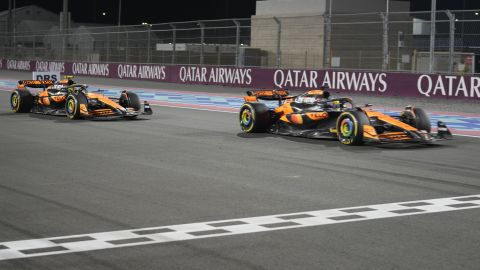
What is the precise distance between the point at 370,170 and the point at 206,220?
152 inches

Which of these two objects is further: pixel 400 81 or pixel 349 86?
pixel 349 86

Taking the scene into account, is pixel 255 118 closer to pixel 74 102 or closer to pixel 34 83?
pixel 74 102

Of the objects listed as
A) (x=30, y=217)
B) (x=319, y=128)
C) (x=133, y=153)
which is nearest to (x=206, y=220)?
(x=30, y=217)

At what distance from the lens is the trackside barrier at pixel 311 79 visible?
852 inches

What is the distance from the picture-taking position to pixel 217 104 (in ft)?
79.7

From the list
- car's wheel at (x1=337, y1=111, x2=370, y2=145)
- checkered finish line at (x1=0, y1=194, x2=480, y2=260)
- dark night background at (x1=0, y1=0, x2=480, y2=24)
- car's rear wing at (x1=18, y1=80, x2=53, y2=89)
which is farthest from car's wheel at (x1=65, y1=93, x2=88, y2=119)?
dark night background at (x1=0, y1=0, x2=480, y2=24)

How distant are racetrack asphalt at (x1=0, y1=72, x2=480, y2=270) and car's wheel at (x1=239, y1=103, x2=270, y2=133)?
1.32ft

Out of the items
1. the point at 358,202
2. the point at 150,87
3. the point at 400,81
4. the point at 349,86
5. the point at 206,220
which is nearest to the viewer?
the point at 206,220

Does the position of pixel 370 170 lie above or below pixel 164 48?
below

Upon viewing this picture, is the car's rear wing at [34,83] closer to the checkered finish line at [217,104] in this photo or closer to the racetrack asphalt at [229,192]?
the checkered finish line at [217,104]

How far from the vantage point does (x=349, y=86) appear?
24.9 meters

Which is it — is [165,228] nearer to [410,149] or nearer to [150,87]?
[410,149]

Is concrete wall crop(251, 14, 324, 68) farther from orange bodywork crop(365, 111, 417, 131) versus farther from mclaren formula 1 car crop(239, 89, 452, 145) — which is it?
orange bodywork crop(365, 111, 417, 131)

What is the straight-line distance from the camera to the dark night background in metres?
75.3
